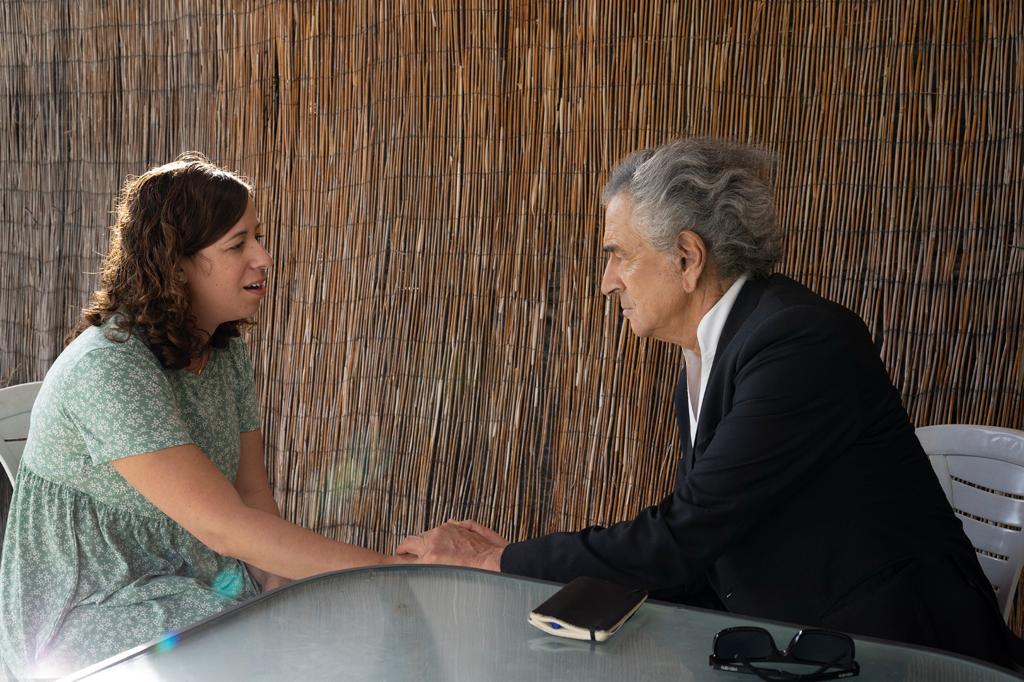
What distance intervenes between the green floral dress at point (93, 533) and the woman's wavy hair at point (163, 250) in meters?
0.06

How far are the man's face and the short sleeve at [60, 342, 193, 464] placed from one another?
32.8 inches

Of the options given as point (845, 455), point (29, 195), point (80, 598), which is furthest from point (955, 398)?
point (29, 195)

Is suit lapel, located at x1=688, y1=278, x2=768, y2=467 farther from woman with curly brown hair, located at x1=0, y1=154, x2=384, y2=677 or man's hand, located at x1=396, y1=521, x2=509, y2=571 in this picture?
woman with curly brown hair, located at x1=0, y1=154, x2=384, y2=677

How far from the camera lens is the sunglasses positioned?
1.05 m

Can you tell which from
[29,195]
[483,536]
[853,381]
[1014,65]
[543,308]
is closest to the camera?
[853,381]

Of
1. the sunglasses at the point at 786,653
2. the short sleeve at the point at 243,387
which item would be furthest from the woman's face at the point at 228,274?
the sunglasses at the point at 786,653

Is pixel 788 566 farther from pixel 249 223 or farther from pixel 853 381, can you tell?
pixel 249 223

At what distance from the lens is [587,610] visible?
1.20m

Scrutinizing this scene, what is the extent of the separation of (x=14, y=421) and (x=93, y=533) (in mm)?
574

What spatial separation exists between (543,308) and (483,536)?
3.19 ft

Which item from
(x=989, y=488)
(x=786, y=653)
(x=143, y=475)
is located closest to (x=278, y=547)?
(x=143, y=475)

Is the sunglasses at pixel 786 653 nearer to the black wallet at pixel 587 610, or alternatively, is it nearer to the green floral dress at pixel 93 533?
the black wallet at pixel 587 610

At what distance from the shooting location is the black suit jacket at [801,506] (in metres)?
1.52

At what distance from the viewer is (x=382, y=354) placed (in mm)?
2920
